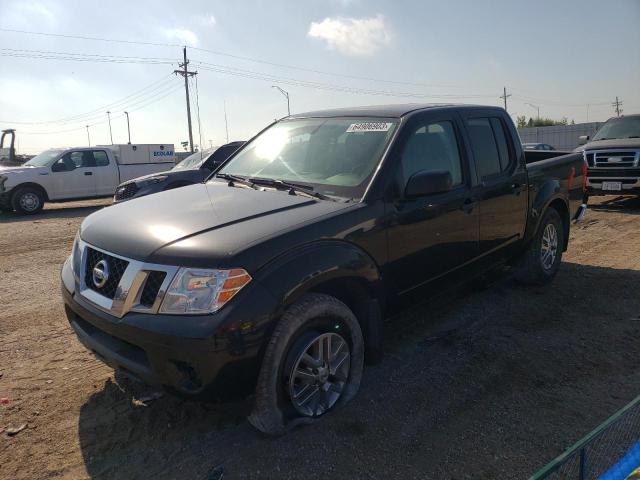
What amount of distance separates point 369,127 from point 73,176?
1307cm

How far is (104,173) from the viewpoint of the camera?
14852 millimetres

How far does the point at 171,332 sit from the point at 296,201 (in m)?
1.23

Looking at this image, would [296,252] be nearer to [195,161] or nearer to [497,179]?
[497,179]

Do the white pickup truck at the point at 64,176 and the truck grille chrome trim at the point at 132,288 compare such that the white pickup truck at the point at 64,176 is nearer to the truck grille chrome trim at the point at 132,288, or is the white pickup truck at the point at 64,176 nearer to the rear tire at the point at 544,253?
the truck grille chrome trim at the point at 132,288

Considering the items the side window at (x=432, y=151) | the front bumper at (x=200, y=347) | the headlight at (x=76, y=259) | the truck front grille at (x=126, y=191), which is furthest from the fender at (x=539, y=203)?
the truck front grille at (x=126, y=191)

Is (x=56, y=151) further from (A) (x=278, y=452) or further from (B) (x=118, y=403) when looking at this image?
(A) (x=278, y=452)

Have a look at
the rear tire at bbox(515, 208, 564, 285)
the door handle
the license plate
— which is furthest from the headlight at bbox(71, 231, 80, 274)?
the license plate

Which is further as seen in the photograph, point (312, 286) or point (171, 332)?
point (312, 286)

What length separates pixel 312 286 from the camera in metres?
2.75

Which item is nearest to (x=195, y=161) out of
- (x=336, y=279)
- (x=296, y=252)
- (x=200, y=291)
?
(x=336, y=279)

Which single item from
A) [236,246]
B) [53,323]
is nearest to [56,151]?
[53,323]

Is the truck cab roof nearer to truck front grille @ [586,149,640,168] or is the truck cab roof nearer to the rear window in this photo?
the rear window

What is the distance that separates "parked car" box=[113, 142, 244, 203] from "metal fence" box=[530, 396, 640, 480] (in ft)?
27.8

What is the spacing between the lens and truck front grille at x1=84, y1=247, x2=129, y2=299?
2.70 m
